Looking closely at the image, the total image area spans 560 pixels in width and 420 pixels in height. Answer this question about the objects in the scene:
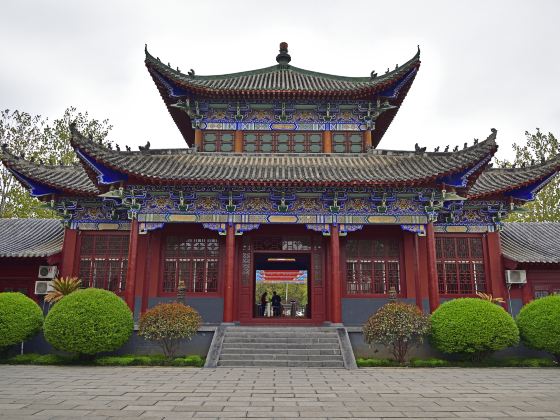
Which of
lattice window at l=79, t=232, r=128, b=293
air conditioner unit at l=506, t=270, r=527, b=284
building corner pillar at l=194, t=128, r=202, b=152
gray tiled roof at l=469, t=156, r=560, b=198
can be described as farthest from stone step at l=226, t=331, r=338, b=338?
building corner pillar at l=194, t=128, r=202, b=152

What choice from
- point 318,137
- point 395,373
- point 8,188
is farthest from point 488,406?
point 8,188

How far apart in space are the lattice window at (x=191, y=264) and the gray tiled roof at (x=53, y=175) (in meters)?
3.29

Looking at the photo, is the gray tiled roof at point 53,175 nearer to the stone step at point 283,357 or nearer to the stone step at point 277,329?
the stone step at point 277,329

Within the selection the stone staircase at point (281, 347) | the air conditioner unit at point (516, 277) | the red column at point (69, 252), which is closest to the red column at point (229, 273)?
the stone staircase at point (281, 347)

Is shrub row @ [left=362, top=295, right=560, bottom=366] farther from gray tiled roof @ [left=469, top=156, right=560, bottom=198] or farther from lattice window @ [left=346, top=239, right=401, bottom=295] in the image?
gray tiled roof @ [left=469, top=156, right=560, bottom=198]

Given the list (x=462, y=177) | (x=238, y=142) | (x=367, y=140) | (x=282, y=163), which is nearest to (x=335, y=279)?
(x=282, y=163)

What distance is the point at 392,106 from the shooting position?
1695 cm

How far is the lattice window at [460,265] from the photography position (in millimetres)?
15117

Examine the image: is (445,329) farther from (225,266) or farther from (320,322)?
(225,266)

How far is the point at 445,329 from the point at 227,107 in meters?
11.3

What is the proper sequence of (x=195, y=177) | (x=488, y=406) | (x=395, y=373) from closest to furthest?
(x=488, y=406), (x=395, y=373), (x=195, y=177)

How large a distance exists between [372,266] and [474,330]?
175 inches

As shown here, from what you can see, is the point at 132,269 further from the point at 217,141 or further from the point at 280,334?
the point at 217,141

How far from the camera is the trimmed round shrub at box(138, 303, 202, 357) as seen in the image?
11.4 meters
